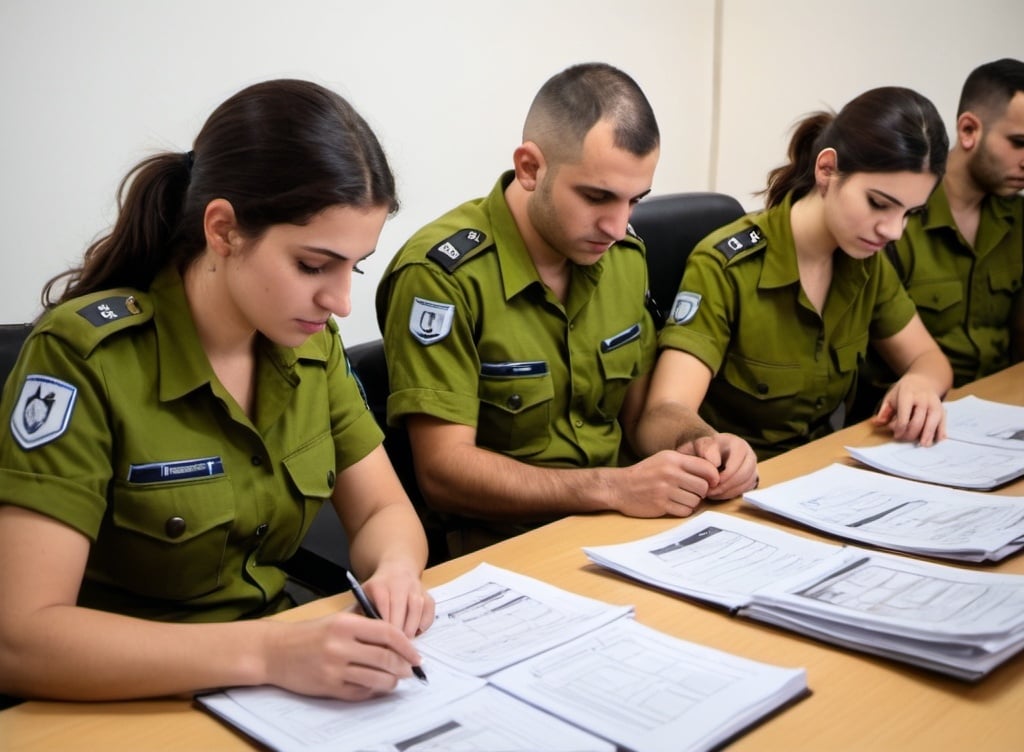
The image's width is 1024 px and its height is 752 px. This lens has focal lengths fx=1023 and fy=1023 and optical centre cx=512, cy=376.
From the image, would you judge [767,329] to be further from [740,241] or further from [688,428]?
[688,428]

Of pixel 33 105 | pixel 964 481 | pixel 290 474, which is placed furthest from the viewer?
pixel 33 105

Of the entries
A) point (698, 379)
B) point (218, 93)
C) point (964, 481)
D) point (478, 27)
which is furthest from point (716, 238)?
point (218, 93)

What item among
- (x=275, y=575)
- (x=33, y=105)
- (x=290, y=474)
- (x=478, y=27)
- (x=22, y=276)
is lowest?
(x=275, y=575)

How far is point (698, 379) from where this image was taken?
1.93 meters

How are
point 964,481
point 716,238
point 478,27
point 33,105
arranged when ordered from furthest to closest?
point 478,27 < point 716,238 < point 33,105 < point 964,481

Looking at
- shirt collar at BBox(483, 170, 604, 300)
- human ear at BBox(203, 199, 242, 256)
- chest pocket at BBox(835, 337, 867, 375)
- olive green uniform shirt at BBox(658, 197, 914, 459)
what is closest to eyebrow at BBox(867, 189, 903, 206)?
olive green uniform shirt at BBox(658, 197, 914, 459)

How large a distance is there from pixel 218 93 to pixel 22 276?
526 millimetres

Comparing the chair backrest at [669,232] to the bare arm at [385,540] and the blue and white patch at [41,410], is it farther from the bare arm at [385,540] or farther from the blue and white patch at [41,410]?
the blue and white patch at [41,410]

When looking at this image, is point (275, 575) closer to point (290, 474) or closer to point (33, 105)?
point (290, 474)

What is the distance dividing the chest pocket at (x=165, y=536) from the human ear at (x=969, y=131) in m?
2.11

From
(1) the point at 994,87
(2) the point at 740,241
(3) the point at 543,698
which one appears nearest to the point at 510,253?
(2) the point at 740,241

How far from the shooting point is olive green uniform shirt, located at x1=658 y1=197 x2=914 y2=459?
6.56ft

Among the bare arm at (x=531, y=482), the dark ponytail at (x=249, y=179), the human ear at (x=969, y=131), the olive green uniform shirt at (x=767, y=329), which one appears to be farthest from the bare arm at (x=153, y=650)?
the human ear at (x=969, y=131)

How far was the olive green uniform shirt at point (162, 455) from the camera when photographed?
41.8 inches
